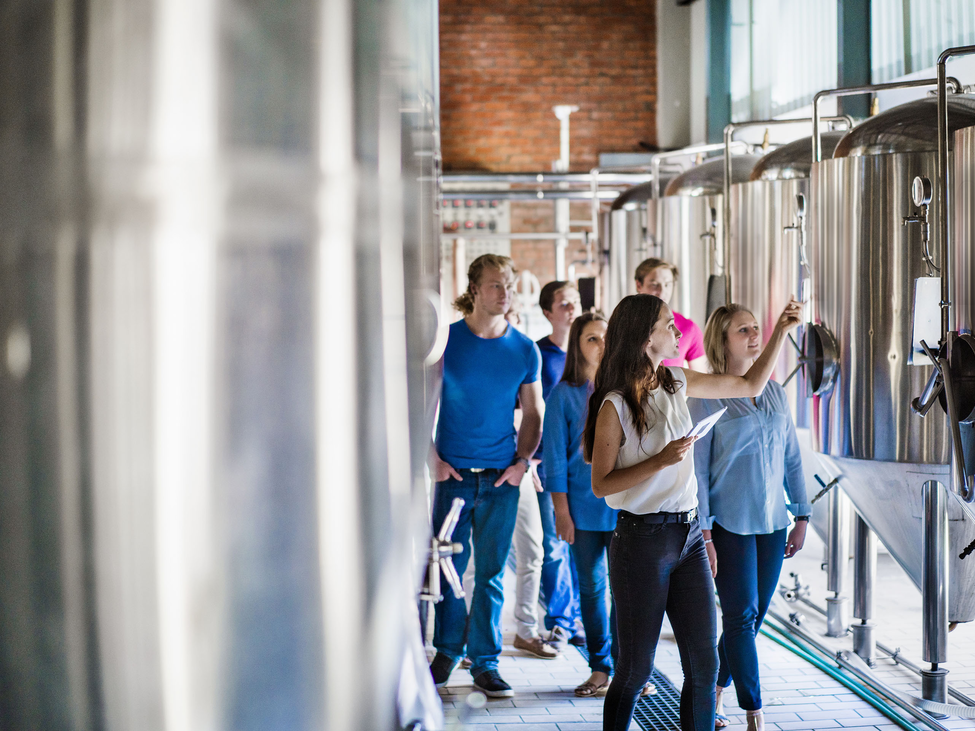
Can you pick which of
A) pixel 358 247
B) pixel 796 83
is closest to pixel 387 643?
pixel 358 247

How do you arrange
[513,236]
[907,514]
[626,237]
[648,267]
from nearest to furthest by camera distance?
[907,514], [648,267], [626,237], [513,236]

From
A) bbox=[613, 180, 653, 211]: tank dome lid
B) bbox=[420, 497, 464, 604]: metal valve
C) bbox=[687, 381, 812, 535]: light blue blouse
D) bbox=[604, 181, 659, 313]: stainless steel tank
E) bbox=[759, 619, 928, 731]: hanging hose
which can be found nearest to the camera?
bbox=[420, 497, 464, 604]: metal valve

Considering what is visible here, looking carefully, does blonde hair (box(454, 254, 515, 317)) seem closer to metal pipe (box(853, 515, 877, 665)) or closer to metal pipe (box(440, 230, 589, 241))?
metal pipe (box(853, 515, 877, 665))

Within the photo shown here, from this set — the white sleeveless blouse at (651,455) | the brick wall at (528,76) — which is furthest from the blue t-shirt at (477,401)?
the brick wall at (528,76)

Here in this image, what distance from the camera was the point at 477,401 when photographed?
3227 mm

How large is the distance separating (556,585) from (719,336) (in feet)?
4.41

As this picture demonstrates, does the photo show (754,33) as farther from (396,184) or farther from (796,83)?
(396,184)

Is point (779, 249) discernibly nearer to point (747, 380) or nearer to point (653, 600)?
point (747, 380)

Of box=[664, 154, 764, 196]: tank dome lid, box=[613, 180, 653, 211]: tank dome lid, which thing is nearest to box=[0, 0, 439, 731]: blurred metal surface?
box=[664, 154, 764, 196]: tank dome lid

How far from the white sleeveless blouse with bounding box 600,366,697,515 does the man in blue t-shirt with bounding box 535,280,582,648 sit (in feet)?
4.43

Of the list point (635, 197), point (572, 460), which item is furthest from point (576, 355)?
point (635, 197)

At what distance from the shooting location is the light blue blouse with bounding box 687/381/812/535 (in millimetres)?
2801

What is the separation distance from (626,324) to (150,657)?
190 centimetres

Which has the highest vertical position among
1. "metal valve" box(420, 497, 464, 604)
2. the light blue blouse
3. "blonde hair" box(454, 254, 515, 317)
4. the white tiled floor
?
"blonde hair" box(454, 254, 515, 317)
